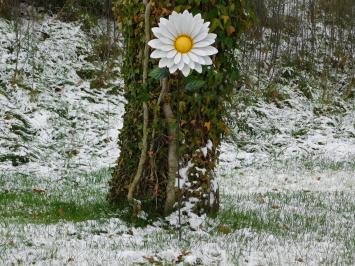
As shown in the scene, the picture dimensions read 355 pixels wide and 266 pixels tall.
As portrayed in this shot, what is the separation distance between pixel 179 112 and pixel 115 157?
6870 mm

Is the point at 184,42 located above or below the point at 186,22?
below

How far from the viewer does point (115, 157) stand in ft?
37.6

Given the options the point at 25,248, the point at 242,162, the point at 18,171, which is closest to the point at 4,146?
the point at 18,171

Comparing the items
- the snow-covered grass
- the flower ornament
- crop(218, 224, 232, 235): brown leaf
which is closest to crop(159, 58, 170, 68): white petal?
the flower ornament

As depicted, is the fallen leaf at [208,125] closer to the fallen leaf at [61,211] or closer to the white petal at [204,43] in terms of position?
the white petal at [204,43]

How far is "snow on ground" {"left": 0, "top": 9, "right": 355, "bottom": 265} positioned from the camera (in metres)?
3.97

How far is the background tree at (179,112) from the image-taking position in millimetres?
4801

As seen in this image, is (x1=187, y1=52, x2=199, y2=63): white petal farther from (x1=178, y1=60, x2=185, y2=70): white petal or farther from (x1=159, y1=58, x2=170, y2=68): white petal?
(x1=159, y1=58, x2=170, y2=68): white petal

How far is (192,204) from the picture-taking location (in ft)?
16.2

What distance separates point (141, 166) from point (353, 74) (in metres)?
19.3

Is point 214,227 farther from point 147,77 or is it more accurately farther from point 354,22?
point 354,22

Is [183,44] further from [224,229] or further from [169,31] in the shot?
[224,229]

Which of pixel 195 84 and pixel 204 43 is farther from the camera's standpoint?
pixel 195 84

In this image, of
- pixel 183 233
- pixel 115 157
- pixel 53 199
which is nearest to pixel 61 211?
pixel 53 199
